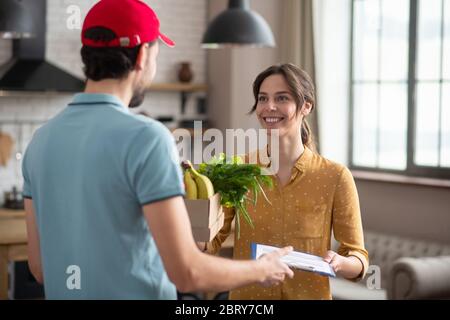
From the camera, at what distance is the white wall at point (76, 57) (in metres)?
6.32

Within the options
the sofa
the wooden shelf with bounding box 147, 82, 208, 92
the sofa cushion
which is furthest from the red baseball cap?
the wooden shelf with bounding box 147, 82, 208, 92

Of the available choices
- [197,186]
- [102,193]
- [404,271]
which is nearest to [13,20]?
[404,271]

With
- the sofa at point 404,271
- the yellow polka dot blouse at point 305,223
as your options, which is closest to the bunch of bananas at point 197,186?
the yellow polka dot blouse at point 305,223

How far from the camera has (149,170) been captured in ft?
4.68

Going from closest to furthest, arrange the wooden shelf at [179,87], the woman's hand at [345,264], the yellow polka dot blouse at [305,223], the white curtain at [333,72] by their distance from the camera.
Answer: the woman's hand at [345,264], the yellow polka dot blouse at [305,223], the white curtain at [333,72], the wooden shelf at [179,87]

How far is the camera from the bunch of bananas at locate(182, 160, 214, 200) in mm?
1898

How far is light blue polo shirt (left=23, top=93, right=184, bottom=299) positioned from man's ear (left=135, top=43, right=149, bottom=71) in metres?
0.09

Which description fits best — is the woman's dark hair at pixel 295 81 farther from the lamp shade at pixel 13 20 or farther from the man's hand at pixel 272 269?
the lamp shade at pixel 13 20

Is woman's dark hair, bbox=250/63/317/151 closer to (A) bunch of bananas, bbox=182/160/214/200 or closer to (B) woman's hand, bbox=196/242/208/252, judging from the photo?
(B) woman's hand, bbox=196/242/208/252

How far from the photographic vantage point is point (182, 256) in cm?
144

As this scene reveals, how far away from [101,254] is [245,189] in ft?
2.18

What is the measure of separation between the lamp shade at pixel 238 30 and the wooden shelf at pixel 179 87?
2.24m
